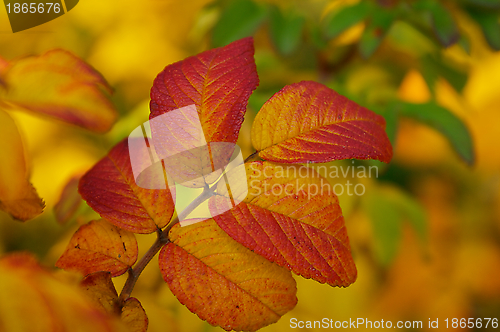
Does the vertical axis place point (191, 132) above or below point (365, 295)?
above

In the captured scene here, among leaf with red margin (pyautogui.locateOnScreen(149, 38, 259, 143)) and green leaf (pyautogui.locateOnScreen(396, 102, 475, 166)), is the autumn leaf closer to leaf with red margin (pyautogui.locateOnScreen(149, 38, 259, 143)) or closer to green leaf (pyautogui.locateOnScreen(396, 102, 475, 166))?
leaf with red margin (pyautogui.locateOnScreen(149, 38, 259, 143))

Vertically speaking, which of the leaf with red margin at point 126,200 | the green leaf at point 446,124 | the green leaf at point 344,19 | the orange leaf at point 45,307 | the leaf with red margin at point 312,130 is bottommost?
the green leaf at point 446,124

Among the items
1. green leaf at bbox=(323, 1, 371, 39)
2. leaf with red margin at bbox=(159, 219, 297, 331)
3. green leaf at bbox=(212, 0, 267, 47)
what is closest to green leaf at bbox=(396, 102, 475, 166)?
green leaf at bbox=(323, 1, 371, 39)

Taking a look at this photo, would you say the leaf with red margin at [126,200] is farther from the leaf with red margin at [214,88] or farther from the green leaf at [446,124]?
the green leaf at [446,124]

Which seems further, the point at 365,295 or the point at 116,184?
the point at 365,295

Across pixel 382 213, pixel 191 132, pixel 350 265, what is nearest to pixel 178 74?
pixel 191 132

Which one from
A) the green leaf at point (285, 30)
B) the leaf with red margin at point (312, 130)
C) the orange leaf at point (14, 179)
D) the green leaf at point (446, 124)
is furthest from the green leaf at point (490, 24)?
the orange leaf at point (14, 179)

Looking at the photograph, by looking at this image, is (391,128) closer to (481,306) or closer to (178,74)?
(178,74)
